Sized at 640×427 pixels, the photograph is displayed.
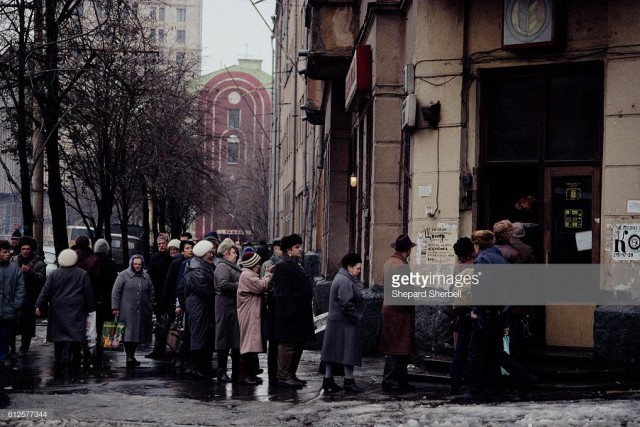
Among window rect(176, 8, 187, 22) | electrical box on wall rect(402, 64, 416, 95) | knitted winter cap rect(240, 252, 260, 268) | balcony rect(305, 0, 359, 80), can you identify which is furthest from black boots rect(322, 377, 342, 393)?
window rect(176, 8, 187, 22)

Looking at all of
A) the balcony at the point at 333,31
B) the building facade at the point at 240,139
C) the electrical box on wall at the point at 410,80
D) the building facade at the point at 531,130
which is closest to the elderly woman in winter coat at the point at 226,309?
the building facade at the point at 531,130

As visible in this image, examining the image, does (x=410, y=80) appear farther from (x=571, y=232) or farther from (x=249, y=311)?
(x=249, y=311)

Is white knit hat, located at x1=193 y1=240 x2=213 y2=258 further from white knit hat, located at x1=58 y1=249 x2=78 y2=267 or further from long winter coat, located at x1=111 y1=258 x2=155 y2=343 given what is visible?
white knit hat, located at x1=58 y1=249 x2=78 y2=267

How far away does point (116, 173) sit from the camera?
32031 millimetres

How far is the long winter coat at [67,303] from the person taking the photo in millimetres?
16797

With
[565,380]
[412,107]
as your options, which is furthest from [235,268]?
[565,380]

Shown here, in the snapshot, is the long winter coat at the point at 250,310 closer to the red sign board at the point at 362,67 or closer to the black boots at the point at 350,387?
the black boots at the point at 350,387

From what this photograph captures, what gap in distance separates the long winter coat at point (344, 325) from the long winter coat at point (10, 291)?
4317mm

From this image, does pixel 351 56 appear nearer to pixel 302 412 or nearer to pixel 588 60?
pixel 588 60

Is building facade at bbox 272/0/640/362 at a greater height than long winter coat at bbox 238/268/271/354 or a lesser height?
greater

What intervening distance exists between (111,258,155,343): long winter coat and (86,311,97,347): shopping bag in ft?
1.11

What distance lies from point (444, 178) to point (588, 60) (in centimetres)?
245

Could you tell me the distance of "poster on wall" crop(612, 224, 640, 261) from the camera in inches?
550

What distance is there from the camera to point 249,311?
14.6 m
